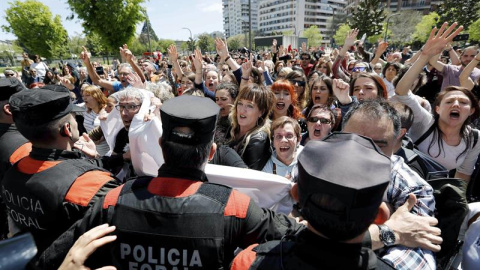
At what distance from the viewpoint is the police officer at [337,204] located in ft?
3.21

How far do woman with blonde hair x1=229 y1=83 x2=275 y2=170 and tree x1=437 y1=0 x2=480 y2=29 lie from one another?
5370cm

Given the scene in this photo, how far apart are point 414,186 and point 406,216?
0.31 metres

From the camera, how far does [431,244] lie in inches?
56.1

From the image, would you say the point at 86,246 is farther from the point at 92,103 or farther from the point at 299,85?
the point at 299,85

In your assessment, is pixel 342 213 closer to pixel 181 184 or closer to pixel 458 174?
pixel 181 184

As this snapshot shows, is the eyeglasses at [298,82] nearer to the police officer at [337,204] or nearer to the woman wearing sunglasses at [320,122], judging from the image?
the woman wearing sunglasses at [320,122]

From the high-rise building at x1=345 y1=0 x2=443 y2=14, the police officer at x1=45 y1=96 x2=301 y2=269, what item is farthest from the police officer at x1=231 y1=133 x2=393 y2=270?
the high-rise building at x1=345 y1=0 x2=443 y2=14

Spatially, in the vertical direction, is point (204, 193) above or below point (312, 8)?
below

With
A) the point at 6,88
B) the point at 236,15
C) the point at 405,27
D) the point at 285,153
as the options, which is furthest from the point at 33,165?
the point at 236,15

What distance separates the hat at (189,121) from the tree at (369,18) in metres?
54.6

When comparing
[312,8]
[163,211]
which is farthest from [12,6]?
[312,8]

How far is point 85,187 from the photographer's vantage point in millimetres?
1693

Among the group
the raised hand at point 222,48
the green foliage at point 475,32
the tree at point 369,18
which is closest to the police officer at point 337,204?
the raised hand at point 222,48

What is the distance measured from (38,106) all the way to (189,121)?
1156mm
